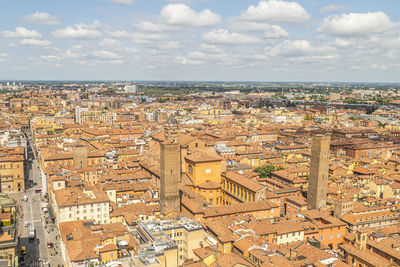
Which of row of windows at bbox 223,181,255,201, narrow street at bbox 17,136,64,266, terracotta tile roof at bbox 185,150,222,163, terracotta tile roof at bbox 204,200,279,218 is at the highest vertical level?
terracotta tile roof at bbox 185,150,222,163

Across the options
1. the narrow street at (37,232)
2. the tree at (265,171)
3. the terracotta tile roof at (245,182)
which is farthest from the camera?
the tree at (265,171)

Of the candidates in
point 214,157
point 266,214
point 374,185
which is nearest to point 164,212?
point 266,214

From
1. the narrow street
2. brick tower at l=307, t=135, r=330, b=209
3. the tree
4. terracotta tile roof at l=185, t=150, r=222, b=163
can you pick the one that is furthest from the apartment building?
the tree

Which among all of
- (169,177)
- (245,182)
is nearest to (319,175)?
(245,182)

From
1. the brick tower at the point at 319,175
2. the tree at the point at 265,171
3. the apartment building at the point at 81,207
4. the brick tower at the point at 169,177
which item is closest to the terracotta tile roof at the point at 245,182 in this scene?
the brick tower at the point at 319,175

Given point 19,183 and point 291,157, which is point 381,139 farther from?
point 19,183

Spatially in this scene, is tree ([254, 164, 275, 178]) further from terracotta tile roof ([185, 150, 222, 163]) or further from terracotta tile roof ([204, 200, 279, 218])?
terracotta tile roof ([204, 200, 279, 218])

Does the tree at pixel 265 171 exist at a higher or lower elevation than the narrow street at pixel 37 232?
higher

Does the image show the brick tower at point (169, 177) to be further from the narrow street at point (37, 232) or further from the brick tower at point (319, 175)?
the brick tower at point (319, 175)
